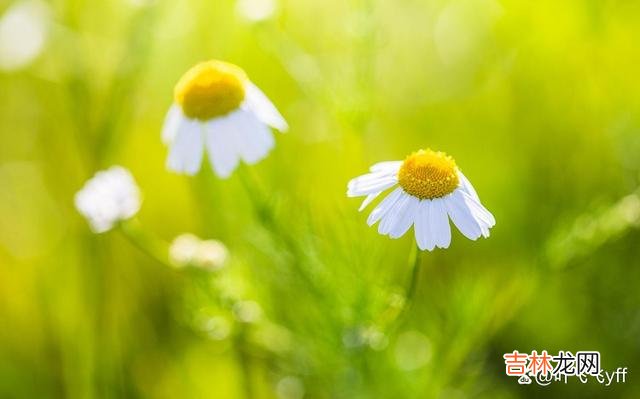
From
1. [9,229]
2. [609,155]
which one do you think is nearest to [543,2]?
[609,155]

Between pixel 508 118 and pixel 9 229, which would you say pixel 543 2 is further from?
pixel 9 229

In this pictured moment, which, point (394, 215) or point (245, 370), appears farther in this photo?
point (245, 370)

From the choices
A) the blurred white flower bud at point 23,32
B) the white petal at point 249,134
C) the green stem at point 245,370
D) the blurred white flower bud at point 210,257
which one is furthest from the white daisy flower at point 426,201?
the blurred white flower bud at point 23,32

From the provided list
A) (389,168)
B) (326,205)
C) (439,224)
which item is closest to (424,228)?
(439,224)

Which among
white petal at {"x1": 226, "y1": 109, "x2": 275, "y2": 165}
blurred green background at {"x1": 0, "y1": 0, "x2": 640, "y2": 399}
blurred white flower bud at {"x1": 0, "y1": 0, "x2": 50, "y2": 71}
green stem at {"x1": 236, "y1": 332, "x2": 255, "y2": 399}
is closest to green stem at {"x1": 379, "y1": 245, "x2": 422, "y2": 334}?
blurred green background at {"x1": 0, "y1": 0, "x2": 640, "y2": 399}

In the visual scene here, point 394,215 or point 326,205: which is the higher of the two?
point 326,205

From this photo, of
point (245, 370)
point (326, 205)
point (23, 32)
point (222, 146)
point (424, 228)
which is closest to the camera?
point (424, 228)

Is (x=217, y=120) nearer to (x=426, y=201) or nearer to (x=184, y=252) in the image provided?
(x=184, y=252)
